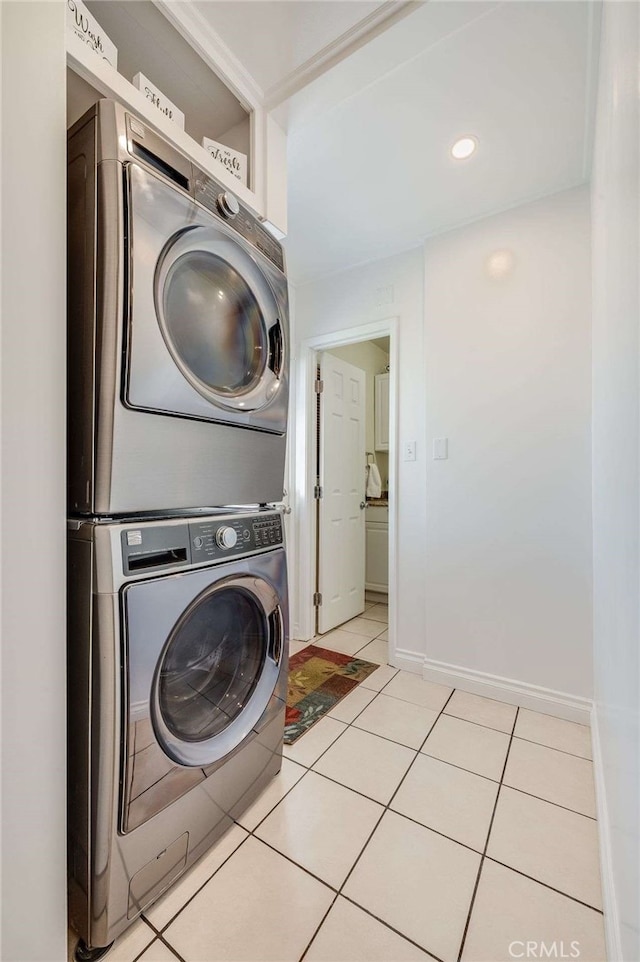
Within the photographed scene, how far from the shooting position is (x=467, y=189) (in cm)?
187

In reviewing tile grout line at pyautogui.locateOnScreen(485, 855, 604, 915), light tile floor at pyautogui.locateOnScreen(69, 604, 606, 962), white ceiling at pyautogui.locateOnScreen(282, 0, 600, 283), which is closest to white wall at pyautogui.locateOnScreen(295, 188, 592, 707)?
white ceiling at pyautogui.locateOnScreen(282, 0, 600, 283)

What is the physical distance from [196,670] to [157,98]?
1673 millimetres

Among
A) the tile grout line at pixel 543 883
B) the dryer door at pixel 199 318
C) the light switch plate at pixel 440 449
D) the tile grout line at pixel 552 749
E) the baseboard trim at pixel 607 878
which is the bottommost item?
the tile grout line at pixel 552 749

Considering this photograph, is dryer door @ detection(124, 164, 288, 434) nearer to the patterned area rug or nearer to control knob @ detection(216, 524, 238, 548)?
control knob @ detection(216, 524, 238, 548)

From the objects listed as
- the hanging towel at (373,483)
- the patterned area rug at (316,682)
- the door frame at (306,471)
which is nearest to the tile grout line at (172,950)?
the patterned area rug at (316,682)

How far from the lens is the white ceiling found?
1.22 m

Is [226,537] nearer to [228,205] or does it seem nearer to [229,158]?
[228,205]

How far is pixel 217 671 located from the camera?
3.74 ft

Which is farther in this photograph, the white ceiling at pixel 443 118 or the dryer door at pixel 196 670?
the white ceiling at pixel 443 118

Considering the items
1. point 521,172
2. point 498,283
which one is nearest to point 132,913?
point 498,283

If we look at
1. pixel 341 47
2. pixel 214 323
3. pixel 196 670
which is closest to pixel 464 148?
pixel 341 47

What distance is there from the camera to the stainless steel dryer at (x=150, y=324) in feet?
2.73

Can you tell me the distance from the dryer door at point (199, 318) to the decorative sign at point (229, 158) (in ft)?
1.44

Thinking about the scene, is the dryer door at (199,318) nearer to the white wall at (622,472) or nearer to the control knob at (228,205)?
the control knob at (228,205)
